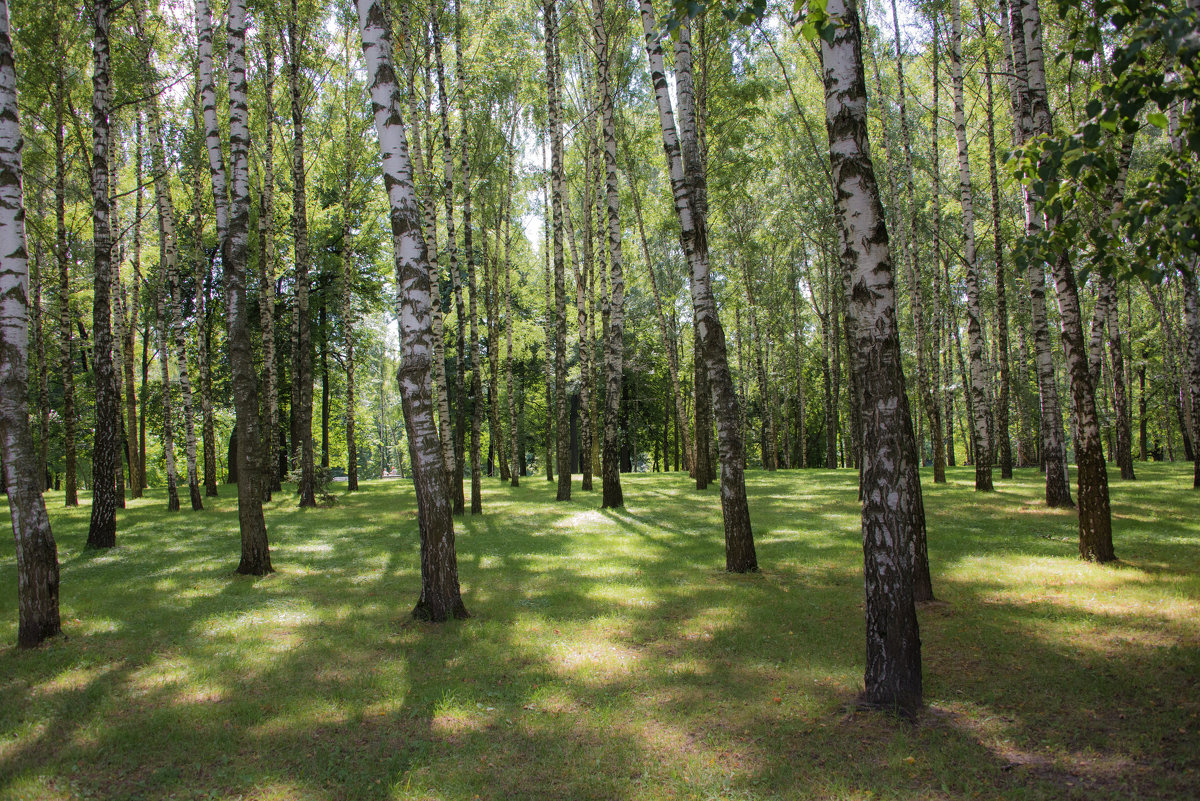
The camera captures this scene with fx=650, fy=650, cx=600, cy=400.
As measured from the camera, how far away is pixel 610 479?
16438 millimetres

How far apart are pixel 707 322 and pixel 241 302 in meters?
6.65

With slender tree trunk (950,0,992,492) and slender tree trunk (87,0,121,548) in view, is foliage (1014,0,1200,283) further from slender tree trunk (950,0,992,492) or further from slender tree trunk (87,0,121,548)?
slender tree trunk (87,0,121,548)

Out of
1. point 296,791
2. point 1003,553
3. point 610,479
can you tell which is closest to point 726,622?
point 296,791

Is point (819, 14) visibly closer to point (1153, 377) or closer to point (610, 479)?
point (610, 479)

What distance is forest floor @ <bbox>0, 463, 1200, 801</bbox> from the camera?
13.1ft

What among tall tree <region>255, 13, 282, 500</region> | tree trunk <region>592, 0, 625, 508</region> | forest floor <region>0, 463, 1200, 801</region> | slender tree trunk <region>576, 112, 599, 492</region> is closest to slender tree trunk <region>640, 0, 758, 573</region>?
forest floor <region>0, 463, 1200, 801</region>

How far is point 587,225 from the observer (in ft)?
78.1

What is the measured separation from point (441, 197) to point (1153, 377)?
139 feet

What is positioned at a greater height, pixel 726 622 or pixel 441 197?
pixel 441 197

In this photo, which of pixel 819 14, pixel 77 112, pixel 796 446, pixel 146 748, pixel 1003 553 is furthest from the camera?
pixel 796 446

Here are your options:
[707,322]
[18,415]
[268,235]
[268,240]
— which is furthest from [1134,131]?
[268,240]

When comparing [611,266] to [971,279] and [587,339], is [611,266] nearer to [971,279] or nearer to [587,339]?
[587,339]

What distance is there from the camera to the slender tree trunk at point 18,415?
6.25m

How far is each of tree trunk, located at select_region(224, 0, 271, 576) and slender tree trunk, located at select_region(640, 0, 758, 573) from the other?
589 centimetres
